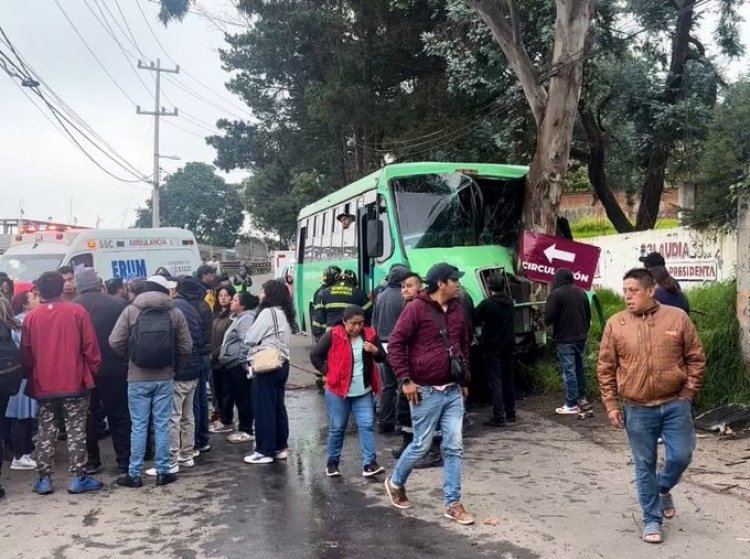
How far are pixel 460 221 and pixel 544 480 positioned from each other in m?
4.75

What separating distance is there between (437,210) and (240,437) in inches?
165

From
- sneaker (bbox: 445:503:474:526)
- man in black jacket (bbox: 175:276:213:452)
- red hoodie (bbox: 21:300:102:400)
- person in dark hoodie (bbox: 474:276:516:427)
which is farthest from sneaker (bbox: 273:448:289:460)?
person in dark hoodie (bbox: 474:276:516:427)

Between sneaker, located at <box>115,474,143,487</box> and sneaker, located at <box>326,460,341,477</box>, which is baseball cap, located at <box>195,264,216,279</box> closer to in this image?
sneaker, located at <box>115,474,143,487</box>

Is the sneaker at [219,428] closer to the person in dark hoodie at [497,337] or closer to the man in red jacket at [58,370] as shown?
the man in red jacket at [58,370]

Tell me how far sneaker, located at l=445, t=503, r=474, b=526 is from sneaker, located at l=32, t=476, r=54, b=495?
10.9ft

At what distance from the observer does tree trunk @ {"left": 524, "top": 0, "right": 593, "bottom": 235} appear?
1102 cm

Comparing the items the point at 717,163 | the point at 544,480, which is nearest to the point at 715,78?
the point at 717,163

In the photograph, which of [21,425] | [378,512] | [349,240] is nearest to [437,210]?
[349,240]

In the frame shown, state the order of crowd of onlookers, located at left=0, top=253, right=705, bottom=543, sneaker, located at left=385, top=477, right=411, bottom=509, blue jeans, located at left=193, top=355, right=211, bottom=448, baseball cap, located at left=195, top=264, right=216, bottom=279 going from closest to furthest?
crowd of onlookers, located at left=0, top=253, right=705, bottom=543 → sneaker, located at left=385, top=477, right=411, bottom=509 → blue jeans, located at left=193, top=355, right=211, bottom=448 → baseball cap, located at left=195, top=264, right=216, bottom=279

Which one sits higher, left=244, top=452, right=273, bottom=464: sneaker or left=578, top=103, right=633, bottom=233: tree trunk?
left=578, top=103, right=633, bottom=233: tree trunk

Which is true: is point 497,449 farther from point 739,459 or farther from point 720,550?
point 720,550

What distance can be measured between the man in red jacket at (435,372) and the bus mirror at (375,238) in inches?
181

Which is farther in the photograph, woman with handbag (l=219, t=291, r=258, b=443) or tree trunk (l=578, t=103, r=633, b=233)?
tree trunk (l=578, t=103, r=633, b=233)

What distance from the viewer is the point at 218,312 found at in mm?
8266
